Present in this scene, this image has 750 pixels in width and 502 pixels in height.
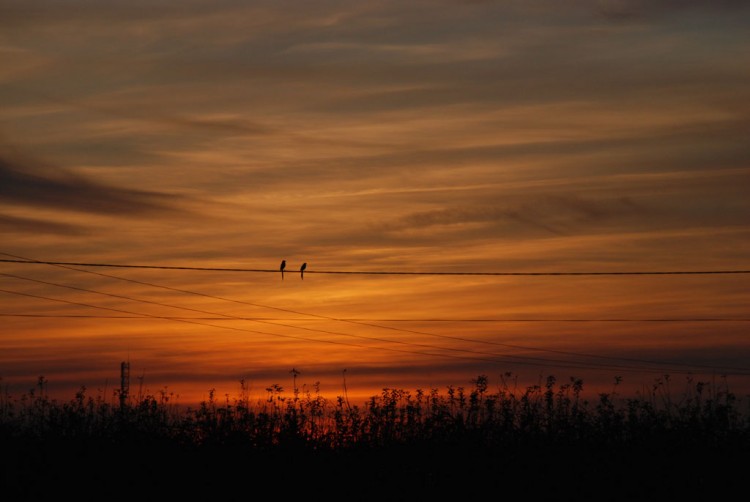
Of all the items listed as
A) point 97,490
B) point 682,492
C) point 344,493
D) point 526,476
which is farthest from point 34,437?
point 682,492

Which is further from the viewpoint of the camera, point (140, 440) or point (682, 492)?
point (140, 440)

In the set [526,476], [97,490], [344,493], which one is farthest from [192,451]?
[526,476]

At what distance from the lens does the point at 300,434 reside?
22.3 metres

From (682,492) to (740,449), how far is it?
2.76 metres

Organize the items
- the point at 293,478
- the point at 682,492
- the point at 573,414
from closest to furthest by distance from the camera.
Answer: the point at 682,492, the point at 293,478, the point at 573,414

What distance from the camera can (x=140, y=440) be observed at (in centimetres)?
2273

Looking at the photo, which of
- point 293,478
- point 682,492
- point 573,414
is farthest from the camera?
point 573,414

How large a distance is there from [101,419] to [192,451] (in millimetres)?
2668

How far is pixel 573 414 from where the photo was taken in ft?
73.0

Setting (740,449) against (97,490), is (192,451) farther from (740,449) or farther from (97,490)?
(740,449)

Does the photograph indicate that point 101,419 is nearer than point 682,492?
No

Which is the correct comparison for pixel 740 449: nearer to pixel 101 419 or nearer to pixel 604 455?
pixel 604 455

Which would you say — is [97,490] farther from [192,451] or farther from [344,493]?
[344,493]

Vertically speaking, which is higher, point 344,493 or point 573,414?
point 573,414
